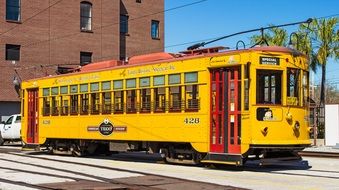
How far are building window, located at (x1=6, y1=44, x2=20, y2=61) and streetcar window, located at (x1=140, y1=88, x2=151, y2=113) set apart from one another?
26.9 m

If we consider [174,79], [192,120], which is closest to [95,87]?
[174,79]

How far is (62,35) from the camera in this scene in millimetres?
45719

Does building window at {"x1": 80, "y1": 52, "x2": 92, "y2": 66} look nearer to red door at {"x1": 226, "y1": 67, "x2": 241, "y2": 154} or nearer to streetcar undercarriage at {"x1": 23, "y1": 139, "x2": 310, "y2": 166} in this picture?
streetcar undercarriage at {"x1": 23, "y1": 139, "x2": 310, "y2": 166}

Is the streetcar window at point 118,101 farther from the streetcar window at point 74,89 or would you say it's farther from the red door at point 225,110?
the red door at point 225,110

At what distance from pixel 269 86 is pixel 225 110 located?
1339mm

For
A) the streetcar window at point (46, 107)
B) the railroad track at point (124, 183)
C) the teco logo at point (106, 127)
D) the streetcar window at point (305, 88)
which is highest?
the streetcar window at point (305, 88)

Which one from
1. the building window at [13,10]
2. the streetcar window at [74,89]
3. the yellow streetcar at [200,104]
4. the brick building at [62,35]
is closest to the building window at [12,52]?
the brick building at [62,35]

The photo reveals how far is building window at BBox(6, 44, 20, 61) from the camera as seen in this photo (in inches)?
1698

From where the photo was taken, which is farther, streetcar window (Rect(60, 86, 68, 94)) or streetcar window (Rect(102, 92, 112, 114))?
streetcar window (Rect(60, 86, 68, 94))

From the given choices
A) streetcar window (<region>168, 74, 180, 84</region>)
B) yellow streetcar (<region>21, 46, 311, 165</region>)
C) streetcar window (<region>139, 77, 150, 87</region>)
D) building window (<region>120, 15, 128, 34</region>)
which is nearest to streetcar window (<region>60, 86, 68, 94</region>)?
yellow streetcar (<region>21, 46, 311, 165</region>)

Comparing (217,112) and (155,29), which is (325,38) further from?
(217,112)

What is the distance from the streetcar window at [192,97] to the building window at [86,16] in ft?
103

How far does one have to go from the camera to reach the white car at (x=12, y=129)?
1262 inches

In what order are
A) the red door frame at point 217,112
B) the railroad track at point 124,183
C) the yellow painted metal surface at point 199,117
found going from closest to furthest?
the railroad track at point 124,183 < the yellow painted metal surface at point 199,117 < the red door frame at point 217,112
